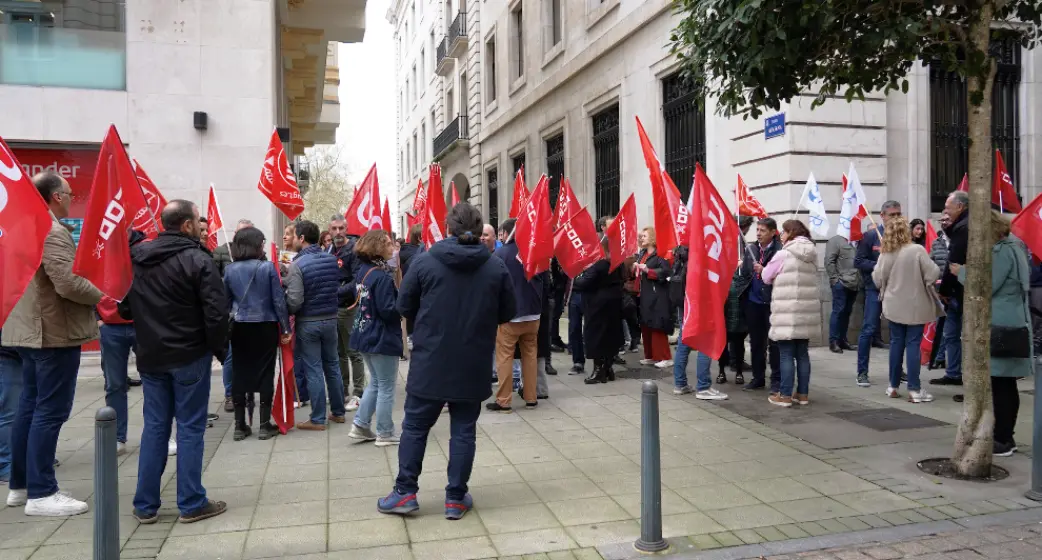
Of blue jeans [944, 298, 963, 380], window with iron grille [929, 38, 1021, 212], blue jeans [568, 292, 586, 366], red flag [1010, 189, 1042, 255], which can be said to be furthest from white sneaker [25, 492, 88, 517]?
window with iron grille [929, 38, 1021, 212]

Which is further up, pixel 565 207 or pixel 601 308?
pixel 565 207

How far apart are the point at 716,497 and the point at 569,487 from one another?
978mm

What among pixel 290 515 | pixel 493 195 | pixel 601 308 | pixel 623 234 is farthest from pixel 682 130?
pixel 493 195

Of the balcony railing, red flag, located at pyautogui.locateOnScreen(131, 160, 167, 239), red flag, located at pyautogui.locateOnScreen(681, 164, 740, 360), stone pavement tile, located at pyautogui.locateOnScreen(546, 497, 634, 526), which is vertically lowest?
stone pavement tile, located at pyautogui.locateOnScreen(546, 497, 634, 526)

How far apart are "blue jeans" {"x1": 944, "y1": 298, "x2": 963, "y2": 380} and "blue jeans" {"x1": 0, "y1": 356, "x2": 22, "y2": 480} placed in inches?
351

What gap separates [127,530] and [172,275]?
1529 mm

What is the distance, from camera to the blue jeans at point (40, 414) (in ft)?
15.8

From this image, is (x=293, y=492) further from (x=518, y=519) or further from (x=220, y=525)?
(x=518, y=519)

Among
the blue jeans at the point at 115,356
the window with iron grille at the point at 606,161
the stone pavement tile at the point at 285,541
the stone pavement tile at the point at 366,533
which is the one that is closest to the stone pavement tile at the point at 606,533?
the stone pavement tile at the point at 366,533

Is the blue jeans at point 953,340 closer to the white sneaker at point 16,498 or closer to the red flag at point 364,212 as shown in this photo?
the red flag at point 364,212

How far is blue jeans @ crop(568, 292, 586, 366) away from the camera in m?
10.2

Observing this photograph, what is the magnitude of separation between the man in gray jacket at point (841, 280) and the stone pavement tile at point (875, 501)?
20.7 ft

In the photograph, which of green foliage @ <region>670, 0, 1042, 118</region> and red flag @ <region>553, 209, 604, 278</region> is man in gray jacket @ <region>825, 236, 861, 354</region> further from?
green foliage @ <region>670, 0, 1042, 118</region>

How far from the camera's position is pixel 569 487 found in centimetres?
530
